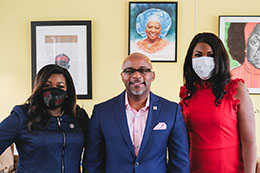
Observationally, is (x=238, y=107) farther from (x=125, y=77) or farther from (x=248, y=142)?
(x=125, y=77)

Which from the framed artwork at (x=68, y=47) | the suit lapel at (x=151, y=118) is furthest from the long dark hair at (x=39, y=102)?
the framed artwork at (x=68, y=47)

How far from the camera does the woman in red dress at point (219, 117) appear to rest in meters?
1.60

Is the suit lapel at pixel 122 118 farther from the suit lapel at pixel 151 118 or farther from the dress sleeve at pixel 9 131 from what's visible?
the dress sleeve at pixel 9 131

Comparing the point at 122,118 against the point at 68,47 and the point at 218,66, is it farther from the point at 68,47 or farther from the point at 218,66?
the point at 68,47

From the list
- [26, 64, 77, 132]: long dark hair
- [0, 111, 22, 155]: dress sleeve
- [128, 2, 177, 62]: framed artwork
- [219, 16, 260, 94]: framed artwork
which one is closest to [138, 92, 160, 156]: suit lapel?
[26, 64, 77, 132]: long dark hair

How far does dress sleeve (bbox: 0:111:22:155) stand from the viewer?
1479mm

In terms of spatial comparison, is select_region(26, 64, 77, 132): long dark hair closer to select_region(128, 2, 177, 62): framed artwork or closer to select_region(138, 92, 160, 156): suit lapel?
select_region(138, 92, 160, 156): suit lapel

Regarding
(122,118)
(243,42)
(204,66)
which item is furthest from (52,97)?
(243,42)

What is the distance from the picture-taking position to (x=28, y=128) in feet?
5.00

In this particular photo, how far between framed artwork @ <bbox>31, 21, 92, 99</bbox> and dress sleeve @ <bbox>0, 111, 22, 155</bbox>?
1263 millimetres

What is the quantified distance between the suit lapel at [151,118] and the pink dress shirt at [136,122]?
1.5 inches

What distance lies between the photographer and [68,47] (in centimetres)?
275

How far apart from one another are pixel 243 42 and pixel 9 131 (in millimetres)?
2309

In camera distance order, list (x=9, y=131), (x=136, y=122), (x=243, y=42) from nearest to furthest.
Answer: (x=9, y=131) → (x=136, y=122) → (x=243, y=42)
